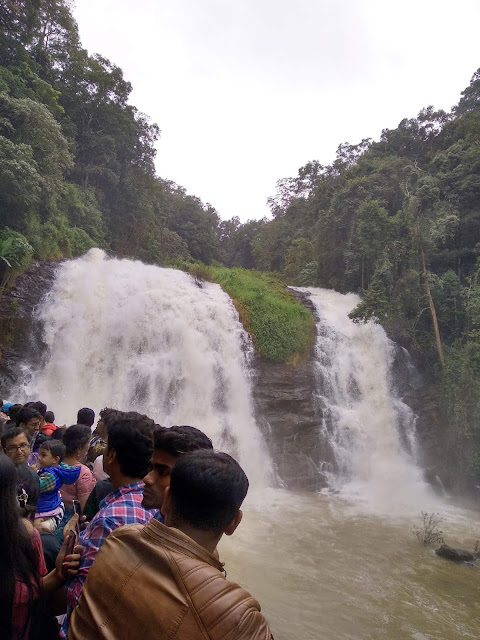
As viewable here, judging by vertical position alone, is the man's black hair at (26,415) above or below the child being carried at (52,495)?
above

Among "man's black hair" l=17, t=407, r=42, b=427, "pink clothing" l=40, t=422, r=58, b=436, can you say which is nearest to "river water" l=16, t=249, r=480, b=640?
"pink clothing" l=40, t=422, r=58, b=436

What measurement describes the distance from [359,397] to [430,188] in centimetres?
856

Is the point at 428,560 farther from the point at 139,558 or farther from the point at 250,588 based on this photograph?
the point at 139,558

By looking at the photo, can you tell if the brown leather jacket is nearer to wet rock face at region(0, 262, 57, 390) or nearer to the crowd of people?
the crowd of people

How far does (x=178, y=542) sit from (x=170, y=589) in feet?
0.41

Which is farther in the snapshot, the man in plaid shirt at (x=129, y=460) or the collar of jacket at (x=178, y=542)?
the man in plaid shirt at (x=129, y=460)

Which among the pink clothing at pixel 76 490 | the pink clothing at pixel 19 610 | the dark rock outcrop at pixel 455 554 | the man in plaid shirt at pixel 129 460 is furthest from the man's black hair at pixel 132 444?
the dark rock outcrop at pixel 455 554

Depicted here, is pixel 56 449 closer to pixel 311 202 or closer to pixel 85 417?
pixel 85 417

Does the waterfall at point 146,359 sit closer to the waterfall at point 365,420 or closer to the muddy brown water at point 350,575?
the waterfall at point 365,420

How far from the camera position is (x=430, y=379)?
15641mm

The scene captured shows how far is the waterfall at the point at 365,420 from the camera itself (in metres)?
12.7

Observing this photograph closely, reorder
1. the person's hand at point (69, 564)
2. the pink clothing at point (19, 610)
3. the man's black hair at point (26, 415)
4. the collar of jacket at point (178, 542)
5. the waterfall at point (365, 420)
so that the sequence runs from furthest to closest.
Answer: the waterfall at point (365, 420) < the man's black hair at point (26, 415) < the person's hand at point (69, 564) < the pink clothing at point (19, 610) < the collar of jacket at point (178, 542)

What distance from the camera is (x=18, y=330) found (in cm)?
1211

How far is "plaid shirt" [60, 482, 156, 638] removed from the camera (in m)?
1.79
